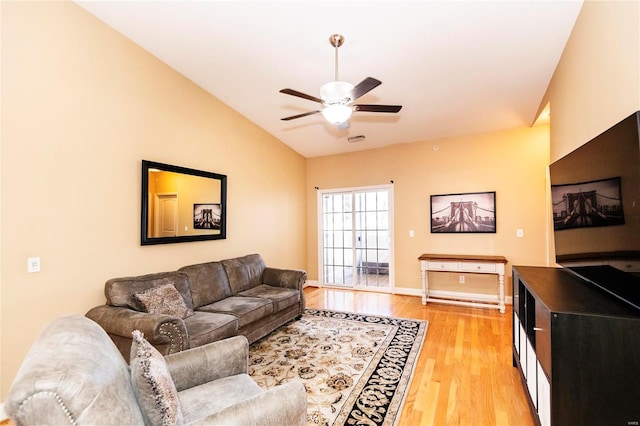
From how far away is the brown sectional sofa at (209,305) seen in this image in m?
2.40

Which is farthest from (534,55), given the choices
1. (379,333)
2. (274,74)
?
(379,333)

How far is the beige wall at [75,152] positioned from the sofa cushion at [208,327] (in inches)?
Answer: 35.2

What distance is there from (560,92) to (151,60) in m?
4.34

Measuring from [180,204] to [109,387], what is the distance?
287cm

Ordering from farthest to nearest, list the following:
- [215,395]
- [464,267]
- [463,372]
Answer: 1. [464,267]
2. [463,372]
3. [215,395]

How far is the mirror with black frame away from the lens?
326cm

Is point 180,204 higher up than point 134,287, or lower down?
higher up

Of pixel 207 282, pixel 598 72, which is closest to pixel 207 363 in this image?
pixel 207 282

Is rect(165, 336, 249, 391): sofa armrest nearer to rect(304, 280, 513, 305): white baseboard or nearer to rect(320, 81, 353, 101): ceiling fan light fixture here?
rect(320, 81, 353, 101): ceiling fan light fixture

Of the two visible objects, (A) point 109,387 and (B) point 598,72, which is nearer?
(A) point 109,387

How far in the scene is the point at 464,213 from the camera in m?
5.01

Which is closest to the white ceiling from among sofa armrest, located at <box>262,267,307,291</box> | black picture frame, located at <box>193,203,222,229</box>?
black picture frame, located at <box>193,203,222,229</box>

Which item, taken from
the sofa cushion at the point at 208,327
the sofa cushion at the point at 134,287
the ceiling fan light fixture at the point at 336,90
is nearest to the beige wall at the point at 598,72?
the ceiling fan light fixture at the point at 336,90

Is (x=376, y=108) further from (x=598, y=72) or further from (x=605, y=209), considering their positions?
(x=605, y=209)
